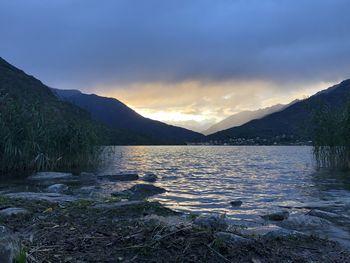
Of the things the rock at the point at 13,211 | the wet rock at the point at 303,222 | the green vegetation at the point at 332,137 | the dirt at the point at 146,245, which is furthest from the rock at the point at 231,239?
the green vegetation at the point at 332,137

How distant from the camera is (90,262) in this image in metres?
5.20

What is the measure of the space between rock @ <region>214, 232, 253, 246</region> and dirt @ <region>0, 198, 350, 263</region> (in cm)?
12

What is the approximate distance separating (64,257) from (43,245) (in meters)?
0.65

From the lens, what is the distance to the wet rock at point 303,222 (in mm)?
11087

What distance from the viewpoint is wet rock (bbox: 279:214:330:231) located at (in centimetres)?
1109

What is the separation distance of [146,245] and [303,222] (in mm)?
7007

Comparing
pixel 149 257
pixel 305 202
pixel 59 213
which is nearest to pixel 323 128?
pixel 305 202

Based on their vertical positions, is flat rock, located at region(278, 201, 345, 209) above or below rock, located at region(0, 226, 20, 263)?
below

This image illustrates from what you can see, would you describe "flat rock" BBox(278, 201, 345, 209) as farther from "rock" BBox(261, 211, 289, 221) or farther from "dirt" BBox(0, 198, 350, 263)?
"dirt" BBox(0, 198, 350, 263)

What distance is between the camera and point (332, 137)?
98.8 feet

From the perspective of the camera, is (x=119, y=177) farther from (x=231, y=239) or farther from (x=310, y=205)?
(x=231, y=239)

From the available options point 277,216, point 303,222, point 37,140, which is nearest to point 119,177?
point 37,140

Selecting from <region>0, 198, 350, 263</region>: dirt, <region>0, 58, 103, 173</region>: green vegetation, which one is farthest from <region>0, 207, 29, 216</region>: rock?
<region>0, 58, 103, 173</region>: green vegetation

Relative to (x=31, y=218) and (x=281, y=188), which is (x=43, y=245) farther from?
(x=281, y=188)
